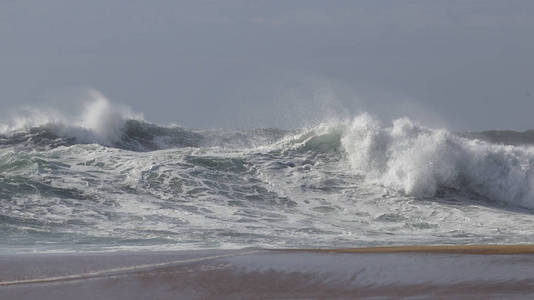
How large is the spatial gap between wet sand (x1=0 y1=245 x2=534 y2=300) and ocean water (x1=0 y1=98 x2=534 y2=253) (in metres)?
2.09

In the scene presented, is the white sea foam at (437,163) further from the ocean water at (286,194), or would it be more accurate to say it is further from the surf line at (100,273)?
the surf line at (100,273)

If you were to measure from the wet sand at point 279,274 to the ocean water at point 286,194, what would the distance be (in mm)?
2087

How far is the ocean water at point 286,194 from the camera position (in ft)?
30.2

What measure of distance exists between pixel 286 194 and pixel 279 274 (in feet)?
26.0

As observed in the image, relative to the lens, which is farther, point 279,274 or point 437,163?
point 437,163

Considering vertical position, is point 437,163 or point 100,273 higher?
point 437,163

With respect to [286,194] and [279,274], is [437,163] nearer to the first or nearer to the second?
[286,194]

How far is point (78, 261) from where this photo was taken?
579 cm

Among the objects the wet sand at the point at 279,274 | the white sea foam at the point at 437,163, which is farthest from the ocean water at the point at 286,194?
the wet sand at the point at 279,274

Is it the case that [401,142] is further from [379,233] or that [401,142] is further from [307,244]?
[307,244]

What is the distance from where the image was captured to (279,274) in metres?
5.18

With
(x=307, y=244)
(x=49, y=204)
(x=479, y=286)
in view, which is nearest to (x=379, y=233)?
(x=307, y=244)

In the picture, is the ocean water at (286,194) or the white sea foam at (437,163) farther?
the white sea foam at (437,163)

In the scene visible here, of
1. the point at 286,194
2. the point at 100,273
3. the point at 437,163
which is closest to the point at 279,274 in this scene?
the point at 100,273
